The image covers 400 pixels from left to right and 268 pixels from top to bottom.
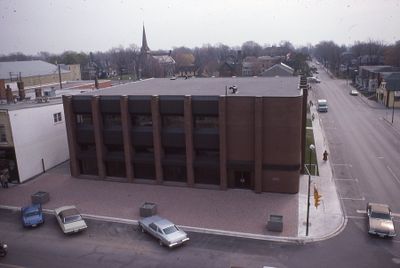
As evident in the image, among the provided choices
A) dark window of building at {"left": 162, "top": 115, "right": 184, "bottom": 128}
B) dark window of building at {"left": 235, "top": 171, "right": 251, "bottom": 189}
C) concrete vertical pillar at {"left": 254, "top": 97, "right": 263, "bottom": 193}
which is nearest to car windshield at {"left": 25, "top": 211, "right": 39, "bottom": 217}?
dark window of building at {"left": 162, "top": 115, "right": 184, "bottom": 128}

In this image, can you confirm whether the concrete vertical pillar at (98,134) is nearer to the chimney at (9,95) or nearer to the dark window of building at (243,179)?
the dark window of building at (243,179)

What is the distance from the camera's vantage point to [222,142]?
30.1 metres

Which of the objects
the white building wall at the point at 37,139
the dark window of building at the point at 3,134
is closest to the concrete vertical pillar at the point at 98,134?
the white building wall at the point at 37,139

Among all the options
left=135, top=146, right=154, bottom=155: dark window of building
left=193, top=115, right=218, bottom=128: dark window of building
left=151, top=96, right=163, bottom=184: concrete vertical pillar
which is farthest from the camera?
left=135, top=146, right=154, bottom=155: dark window of building

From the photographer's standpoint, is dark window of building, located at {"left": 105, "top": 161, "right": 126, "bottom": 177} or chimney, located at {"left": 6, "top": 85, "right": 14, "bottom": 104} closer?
dark window of building, located at {"left": 105, "top": 161, "right": 126, "bottom": 177}

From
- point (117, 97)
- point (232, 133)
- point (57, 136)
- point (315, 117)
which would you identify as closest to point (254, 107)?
point (232, 133)

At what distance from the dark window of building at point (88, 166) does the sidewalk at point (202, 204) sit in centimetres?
112

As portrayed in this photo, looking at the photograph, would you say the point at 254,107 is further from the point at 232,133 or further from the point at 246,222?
the point at 246,222

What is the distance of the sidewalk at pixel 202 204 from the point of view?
80.1ft

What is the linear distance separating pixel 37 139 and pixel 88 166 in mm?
5853

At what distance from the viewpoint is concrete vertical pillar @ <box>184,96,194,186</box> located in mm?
30234

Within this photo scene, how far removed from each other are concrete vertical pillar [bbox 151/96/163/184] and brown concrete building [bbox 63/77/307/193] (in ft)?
0.28

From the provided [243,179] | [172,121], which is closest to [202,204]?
[243,179]

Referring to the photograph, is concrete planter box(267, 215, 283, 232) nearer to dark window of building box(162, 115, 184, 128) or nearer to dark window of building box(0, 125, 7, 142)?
dark window of building box(162, 115, 184, 128)
